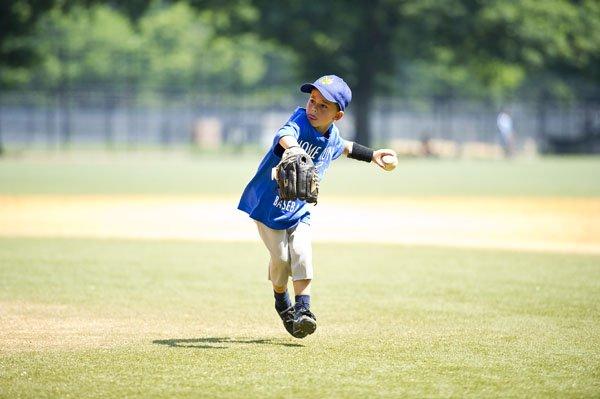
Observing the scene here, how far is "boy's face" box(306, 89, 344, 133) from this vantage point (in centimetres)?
667

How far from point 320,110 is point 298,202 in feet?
2.17

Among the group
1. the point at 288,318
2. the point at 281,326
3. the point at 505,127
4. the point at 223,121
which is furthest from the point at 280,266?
the point at 223,121

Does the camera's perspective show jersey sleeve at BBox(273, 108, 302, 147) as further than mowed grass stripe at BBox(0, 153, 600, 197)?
No

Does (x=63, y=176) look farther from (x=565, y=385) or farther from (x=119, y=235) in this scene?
(x=565, y=385)

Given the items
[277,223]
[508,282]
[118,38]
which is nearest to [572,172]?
[508,282]

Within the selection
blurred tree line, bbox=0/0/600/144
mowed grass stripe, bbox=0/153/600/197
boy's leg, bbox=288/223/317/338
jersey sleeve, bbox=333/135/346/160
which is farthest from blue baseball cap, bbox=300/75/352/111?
blurred tree line, bbox=0/0/600/144

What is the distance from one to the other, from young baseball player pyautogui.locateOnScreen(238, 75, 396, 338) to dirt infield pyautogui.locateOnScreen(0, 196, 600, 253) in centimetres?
720

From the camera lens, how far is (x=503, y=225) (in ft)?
54.2

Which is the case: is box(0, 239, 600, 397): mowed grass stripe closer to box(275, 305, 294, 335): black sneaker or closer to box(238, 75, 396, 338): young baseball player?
box(275, 305, 294, 335): black sneaker

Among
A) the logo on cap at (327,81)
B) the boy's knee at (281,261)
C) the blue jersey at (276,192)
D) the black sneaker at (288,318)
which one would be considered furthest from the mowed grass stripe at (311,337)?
the logo on cap at (327,81)

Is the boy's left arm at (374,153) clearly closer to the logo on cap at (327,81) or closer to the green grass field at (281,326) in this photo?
the logo on cap at (327,81)

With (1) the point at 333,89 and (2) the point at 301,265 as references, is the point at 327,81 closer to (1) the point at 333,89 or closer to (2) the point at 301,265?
(1) the point at 333,89

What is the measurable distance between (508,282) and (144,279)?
12.0 feet

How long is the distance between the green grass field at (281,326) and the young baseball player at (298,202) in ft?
1.20
